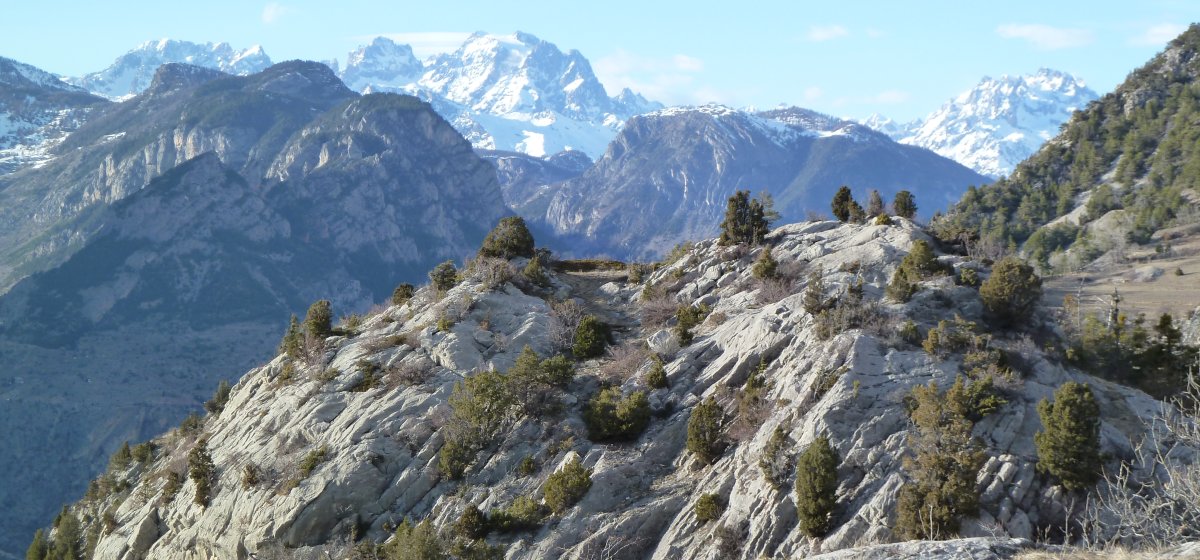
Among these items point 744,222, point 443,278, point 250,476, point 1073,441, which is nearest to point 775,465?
point 1073,441

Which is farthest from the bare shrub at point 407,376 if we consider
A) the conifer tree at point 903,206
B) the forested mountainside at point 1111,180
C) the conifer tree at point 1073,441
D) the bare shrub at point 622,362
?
the forested mountainside at point 1111,180

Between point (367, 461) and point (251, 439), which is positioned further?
point (251, 439)

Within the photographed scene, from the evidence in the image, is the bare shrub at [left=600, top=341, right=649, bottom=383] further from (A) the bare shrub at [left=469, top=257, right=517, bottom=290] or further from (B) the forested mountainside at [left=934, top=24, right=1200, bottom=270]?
(B) the forested mountainside at [left=934, top=24, right=1200, bottom=270]

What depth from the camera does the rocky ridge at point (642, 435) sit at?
27.1 m

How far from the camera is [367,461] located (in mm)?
34781

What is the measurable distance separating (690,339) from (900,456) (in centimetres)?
1385

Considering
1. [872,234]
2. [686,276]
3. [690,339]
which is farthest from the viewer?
[686,276]

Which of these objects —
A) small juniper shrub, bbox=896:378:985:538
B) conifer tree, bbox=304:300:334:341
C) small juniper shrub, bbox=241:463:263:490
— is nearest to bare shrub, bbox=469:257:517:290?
conifer tree, bbox=304:300:334:341

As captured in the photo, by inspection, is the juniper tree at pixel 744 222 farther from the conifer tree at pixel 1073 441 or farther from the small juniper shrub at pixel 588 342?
the conifer tree at pixel 1073 441

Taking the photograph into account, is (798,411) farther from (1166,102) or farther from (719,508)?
(1166,102)

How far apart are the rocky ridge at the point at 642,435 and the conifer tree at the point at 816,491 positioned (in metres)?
0.54

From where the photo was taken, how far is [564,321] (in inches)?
1714

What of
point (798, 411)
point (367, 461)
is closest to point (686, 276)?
point (798, 411)

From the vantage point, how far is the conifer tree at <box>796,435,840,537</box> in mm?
25438
